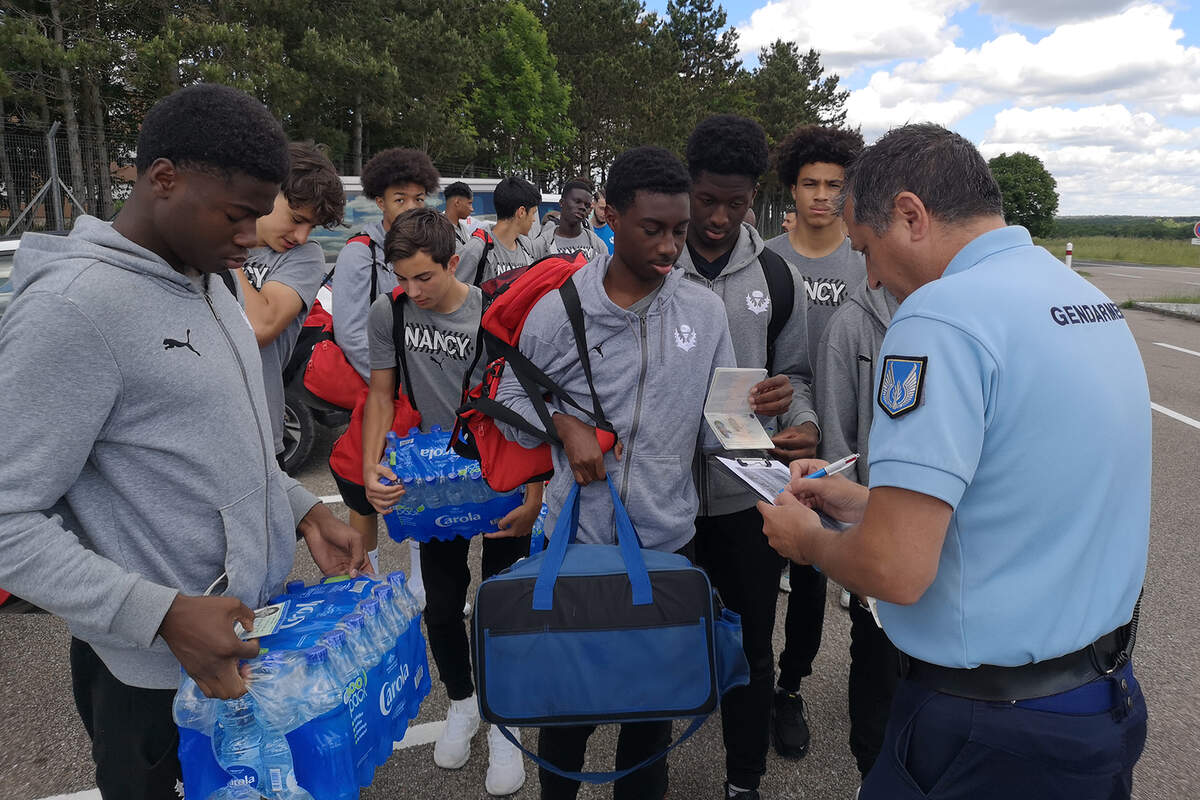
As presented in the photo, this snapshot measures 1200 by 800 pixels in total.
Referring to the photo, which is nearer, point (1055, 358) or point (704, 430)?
point (1055, 358)

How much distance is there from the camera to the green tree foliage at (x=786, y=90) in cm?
4416

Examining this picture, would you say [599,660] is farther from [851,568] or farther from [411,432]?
[411,432]

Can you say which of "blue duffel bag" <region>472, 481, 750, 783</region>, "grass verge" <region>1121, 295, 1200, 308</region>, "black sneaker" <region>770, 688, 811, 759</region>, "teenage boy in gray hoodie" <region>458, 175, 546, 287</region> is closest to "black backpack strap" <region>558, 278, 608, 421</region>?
"blue duffel bag" <region>472, 481, 750, 783</region>

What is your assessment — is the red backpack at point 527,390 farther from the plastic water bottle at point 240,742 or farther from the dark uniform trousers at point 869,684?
the dark uniform trousers at point 869,684

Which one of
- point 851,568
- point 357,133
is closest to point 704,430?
point 851,568

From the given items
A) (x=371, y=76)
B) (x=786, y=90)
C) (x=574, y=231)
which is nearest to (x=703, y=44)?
(x=786, y=90)

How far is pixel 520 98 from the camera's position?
99.3 ft

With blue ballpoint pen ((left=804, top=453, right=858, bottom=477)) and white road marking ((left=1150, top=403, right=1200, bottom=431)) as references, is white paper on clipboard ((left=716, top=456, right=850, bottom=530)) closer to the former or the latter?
blue ballpoint pen ((left=804, top=453, right=858, bottom=477))

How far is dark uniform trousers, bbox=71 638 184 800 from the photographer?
4.92ft

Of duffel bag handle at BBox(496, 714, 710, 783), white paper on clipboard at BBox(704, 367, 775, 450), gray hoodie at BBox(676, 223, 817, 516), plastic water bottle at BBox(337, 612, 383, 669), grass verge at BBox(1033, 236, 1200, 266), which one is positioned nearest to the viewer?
plastic water bottle at BBox(337, 612, 383, 669)

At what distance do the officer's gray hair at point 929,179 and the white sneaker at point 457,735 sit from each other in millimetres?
2230

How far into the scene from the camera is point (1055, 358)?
1.21m

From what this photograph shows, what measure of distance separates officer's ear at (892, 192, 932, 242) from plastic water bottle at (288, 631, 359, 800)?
4.57 ft

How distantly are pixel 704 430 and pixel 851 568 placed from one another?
0.85 m
